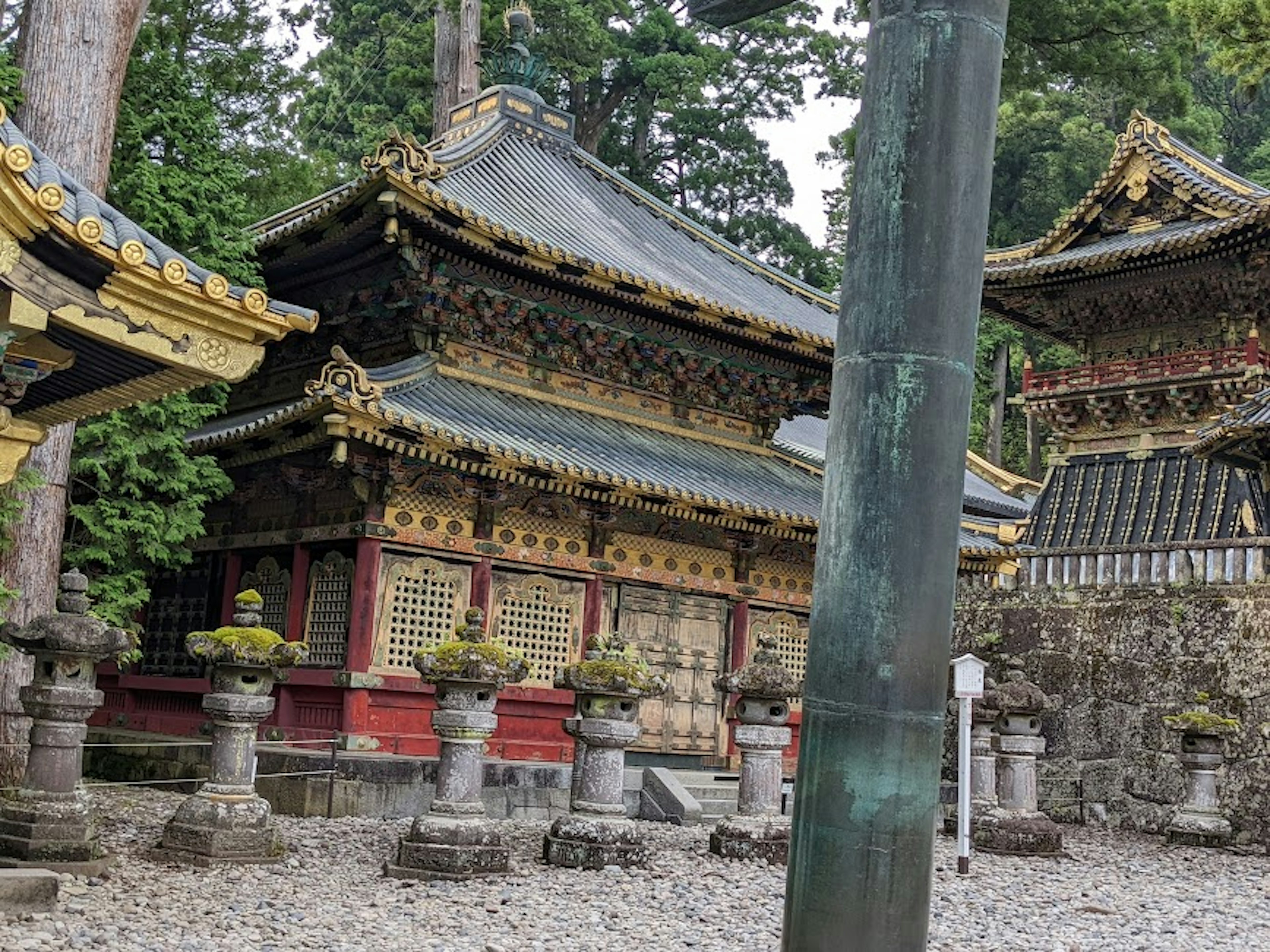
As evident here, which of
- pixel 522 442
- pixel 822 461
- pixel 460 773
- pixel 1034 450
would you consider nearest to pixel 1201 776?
pixel 822 461

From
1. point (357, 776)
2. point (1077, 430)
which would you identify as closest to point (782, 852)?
point (357, 776)

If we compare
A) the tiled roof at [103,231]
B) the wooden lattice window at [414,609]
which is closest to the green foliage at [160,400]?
the wooden lattice window at [414,609]

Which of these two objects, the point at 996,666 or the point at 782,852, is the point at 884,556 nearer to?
the point at 782,852

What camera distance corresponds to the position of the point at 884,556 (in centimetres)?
285

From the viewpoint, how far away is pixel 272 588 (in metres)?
16.8

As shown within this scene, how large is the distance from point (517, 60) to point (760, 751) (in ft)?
43.1

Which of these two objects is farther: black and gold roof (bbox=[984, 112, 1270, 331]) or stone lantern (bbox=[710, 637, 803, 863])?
black and gold roof (bbox=[984, 112, 1270, 331])

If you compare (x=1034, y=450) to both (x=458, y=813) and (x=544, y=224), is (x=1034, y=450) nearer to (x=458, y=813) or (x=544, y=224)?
(x=544, y=224)

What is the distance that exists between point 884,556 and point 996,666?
1710 centimetres

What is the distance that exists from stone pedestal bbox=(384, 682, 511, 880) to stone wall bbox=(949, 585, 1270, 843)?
748 centimetres

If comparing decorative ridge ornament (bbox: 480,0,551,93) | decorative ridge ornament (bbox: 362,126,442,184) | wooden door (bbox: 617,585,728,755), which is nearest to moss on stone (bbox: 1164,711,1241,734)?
wooden door (bbox: 617,585,728,755)

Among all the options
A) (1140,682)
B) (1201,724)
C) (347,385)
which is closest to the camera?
(347,385)

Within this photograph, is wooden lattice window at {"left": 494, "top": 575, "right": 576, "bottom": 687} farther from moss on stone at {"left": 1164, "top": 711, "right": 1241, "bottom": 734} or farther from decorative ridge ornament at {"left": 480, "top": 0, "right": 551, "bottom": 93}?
decorative ridge ornament at {"left": 480, "top": 0, "right": 551, "bottom": 93}

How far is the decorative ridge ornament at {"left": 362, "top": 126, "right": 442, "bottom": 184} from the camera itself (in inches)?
559
